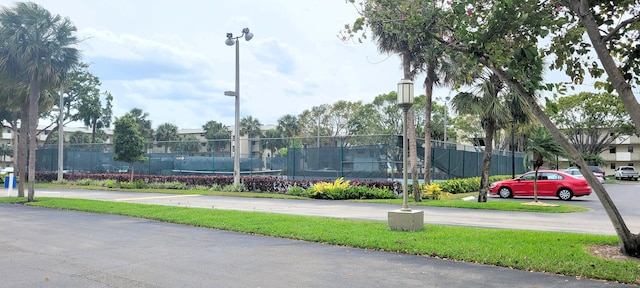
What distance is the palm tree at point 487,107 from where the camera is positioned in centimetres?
1716

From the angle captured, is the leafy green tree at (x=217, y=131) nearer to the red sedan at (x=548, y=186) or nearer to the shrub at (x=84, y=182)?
the shrub at (x=84, y=182)

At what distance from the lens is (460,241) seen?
876 centimetres

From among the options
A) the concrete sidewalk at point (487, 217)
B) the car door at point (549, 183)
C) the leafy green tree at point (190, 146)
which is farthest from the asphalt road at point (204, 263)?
the leafy green tree at point (190, 146)

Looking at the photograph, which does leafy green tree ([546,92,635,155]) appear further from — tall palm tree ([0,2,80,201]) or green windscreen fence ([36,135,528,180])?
tall palm tree ([0,2,80,201])

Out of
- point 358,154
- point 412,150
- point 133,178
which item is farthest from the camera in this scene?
point 133,178

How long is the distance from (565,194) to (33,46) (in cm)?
2288

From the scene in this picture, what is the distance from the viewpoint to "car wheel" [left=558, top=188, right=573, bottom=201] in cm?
2119

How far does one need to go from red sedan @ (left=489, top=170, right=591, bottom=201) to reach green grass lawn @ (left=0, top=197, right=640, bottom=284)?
13.0m

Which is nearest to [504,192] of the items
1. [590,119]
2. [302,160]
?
[302,160]

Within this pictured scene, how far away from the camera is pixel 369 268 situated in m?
7.12

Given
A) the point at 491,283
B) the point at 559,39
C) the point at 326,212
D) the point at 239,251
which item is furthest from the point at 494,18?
the point at 326,212

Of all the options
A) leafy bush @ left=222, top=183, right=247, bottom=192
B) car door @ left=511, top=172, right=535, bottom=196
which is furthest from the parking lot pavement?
car door @ left=511, top=172, right=535, bottom=196

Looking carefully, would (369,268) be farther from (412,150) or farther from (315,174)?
(315,174)

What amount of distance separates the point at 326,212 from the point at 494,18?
926 cm
